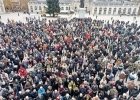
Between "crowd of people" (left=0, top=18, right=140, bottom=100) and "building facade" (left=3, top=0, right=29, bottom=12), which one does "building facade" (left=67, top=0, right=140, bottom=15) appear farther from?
"crowd of people" (left=0, top=18, right=140, bottom=100)

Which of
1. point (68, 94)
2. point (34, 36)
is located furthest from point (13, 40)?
point (68, 94)

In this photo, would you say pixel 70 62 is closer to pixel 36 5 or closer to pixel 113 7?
pixel 113 7

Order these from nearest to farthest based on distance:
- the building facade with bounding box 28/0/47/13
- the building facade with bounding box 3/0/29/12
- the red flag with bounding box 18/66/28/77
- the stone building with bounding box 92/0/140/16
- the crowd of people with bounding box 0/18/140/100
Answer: the crowd of people with bounding box 0/18/140/100 → the red flag with bounding box 18/66/28/77 → the stone building with bounding box 92/0/140/16 → the building facade with bounding box 3/0/29/12 → the building facade with bounding box 28/0/47/13

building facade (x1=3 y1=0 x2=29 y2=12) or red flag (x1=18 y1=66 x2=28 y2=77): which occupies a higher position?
building facade (x1=3 y1=0 x2=29 y2=12)

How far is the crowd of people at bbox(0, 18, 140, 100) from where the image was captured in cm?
1382

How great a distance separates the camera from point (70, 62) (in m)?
16.8

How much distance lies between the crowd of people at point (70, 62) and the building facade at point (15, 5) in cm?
2680

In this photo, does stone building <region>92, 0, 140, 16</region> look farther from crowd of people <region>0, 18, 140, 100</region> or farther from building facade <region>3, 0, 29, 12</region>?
crowd of people <region>0, 18, 140, 100</region>

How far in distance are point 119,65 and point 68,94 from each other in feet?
15.7

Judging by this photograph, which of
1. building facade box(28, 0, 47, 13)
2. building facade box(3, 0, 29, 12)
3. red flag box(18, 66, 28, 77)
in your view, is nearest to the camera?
red flag box(18, 66, 28, 77)

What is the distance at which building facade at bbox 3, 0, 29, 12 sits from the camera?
49.9m

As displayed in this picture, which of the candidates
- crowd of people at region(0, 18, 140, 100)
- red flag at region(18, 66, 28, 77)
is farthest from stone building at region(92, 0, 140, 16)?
red flag at region(18, 66, 28, 77)

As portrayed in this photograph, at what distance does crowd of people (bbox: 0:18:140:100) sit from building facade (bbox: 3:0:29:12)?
2680 cm

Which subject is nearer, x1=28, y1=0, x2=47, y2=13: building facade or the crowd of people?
the crowd of people
